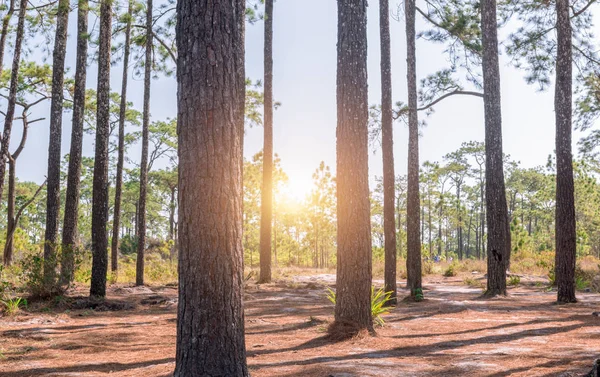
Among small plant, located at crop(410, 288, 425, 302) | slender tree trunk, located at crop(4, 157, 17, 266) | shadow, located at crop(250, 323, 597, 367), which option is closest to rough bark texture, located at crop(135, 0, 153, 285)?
slender tree trunk, located at crop(4, 157, 17, 266)

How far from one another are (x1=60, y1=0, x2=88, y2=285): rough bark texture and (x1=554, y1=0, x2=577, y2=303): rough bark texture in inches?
404

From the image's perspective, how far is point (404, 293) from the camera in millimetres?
11938

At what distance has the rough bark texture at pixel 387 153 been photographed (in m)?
9.66

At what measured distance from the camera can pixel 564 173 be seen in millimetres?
9203

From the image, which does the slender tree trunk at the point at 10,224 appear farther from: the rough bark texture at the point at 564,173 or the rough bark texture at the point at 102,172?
the rough bark texture at the point at 564,173

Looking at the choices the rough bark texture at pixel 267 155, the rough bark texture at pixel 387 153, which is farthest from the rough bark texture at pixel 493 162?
the rough bark texture at pixel 267 155

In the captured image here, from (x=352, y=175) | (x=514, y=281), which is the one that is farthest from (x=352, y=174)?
(x=514, y=281)

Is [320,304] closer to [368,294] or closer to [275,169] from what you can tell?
[368,294]

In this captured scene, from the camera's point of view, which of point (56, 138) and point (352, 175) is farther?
point (56, 138)

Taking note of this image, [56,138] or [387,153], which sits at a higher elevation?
[56,138]

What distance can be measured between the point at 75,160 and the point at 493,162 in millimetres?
9806

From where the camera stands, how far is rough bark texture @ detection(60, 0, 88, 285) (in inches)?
397

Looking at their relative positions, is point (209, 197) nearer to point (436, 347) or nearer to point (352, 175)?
point (352, 175)

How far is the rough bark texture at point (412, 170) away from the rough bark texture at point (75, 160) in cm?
746
